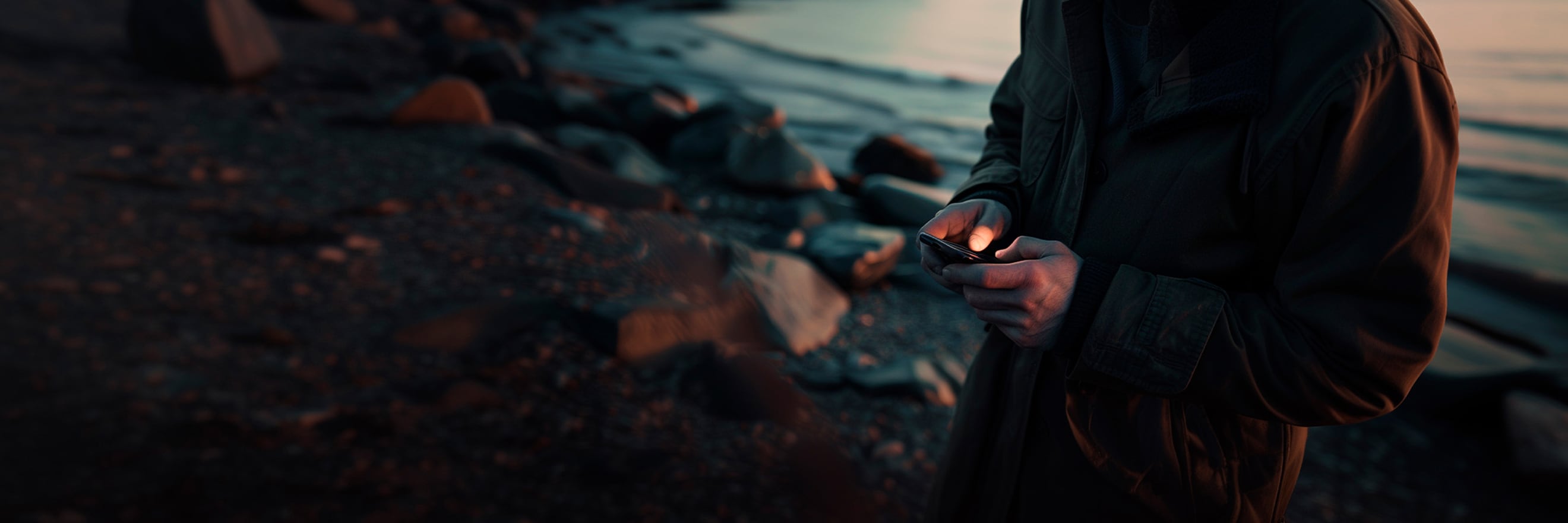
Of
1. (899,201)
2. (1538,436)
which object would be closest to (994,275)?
(1538,436)

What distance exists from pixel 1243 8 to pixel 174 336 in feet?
10.7

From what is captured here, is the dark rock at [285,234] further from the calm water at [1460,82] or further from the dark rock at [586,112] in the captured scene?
the calm water at [1460,82]

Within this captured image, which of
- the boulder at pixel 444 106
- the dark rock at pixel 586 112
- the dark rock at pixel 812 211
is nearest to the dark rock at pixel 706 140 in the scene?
the dark rock at pixel 586 112

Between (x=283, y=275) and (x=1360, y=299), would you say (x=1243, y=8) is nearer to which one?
(x=1360, y=299)

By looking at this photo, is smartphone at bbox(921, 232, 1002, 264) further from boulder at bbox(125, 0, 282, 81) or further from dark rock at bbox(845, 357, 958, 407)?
boulder at bbox(125, 0, 282, 81)

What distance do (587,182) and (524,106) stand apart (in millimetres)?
2850

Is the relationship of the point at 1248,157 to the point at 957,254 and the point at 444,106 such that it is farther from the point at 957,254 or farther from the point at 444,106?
the point at 444,106

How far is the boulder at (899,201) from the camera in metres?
5.79

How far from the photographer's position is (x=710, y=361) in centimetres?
314

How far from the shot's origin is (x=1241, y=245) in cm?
112

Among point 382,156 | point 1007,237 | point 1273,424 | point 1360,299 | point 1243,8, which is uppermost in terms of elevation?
point 1243,8

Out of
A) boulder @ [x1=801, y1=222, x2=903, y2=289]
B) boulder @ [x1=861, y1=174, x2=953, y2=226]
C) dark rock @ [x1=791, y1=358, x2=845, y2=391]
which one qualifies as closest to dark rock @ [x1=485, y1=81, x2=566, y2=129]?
boulder @ [x1=861, y1=174, x2=953, y2=226]

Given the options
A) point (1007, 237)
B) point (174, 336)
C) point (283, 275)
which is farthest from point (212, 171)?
point (1007, 237)

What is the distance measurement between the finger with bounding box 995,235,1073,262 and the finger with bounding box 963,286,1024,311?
61 millimetres
